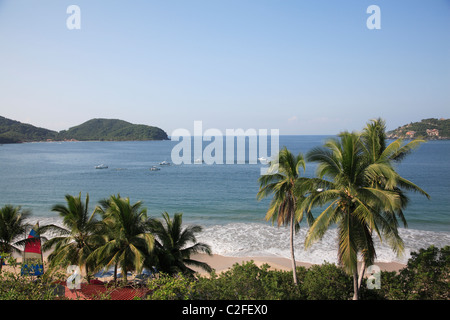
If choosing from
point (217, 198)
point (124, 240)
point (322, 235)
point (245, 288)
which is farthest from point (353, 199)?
point (217, 198)

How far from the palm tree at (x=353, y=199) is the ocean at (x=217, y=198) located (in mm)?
3528

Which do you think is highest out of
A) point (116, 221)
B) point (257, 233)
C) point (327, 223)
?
point (327, 223)

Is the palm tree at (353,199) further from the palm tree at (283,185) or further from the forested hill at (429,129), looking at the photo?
the forested hill at (429,129)

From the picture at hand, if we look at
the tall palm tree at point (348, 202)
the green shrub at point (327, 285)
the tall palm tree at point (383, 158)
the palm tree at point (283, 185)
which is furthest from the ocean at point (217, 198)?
the tall palm tree at point (348, 202)

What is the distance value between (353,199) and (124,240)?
8.71m

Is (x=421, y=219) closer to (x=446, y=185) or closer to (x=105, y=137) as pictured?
(x=446, y=185)

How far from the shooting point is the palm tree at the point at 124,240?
36.9 ft

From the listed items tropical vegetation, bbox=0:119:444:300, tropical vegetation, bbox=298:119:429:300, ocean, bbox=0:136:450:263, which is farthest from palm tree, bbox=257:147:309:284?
tropical vegetation, bbox=298:119:429:300

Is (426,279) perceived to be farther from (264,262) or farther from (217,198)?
(217,198)

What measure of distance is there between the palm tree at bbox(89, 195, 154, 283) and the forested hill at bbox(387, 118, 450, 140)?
396 feet

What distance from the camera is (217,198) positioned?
127 feet
